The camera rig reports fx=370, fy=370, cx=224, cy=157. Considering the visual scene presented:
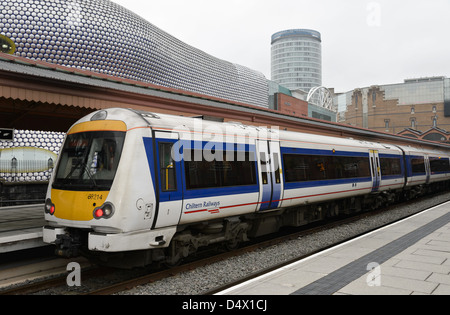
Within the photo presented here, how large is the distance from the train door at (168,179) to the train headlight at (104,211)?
34.1 inches

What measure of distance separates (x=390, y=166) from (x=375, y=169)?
7.47ft

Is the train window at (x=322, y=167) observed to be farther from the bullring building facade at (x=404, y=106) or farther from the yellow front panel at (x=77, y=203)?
the bullring building facade at (x=404, y=106)

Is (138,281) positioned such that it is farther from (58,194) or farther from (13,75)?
(13,75)

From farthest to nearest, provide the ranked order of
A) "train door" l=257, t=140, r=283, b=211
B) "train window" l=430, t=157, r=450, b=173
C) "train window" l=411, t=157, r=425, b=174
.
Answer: "train window" l=430, t=157, r=450, b=173 < "train window" l=411, t=157, r=425, b=174 < "train door" l=257, t=140, r=283, b=211

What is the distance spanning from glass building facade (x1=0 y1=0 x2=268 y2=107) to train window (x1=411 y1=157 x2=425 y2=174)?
45276 mm

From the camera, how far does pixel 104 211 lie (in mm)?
6383

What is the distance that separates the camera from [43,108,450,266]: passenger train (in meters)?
6.48

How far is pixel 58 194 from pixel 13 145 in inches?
1267

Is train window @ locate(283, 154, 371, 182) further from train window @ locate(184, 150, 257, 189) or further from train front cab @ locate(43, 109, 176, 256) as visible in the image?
train front cab @ locate(43, 109, 176, 256)

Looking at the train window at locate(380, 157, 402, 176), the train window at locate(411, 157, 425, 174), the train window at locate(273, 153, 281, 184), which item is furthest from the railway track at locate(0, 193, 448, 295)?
the train window at locate(411, 157, 425, 174)

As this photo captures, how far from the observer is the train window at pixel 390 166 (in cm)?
1755

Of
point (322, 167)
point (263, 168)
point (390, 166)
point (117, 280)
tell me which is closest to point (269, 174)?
point (263, 168)
